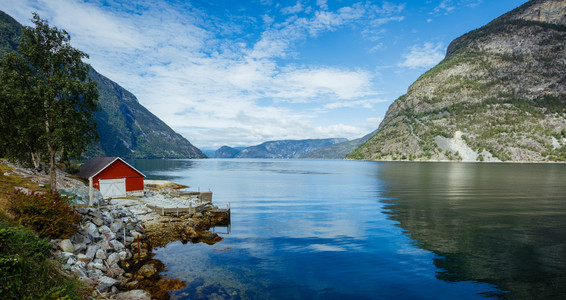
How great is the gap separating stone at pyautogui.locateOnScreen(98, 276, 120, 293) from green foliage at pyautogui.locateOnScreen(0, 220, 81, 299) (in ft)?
5.68

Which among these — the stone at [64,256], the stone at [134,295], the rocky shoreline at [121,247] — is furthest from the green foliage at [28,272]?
the stone at [134,295]

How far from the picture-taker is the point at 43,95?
87.2 feet

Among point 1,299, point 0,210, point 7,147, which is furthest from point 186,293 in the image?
point 7,147

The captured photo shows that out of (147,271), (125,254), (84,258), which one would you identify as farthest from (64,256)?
(125,254)

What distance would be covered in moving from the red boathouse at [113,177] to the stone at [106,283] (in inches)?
1206

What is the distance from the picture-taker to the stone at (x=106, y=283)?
15.7 metres

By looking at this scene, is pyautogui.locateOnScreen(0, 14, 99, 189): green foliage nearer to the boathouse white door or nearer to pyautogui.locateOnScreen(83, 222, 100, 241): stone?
pyautogui.locateOnScreen(83, 222, 100, 241): stone

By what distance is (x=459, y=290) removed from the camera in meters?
18.0

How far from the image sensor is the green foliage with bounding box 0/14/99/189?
2588cm

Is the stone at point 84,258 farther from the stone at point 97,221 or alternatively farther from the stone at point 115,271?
the stone at point 97,221

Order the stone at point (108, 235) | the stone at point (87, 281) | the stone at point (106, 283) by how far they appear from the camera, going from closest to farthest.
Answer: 1. the stone at point (87, 281)
2. the stone at point (106, 283)
3. the stone at point (108, 235)

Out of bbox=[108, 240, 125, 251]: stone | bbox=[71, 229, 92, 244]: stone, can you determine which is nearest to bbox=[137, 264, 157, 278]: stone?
bbox=[108, 240, 125, 251]: stone

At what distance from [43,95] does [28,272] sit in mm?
21772

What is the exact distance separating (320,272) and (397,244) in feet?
34.1
